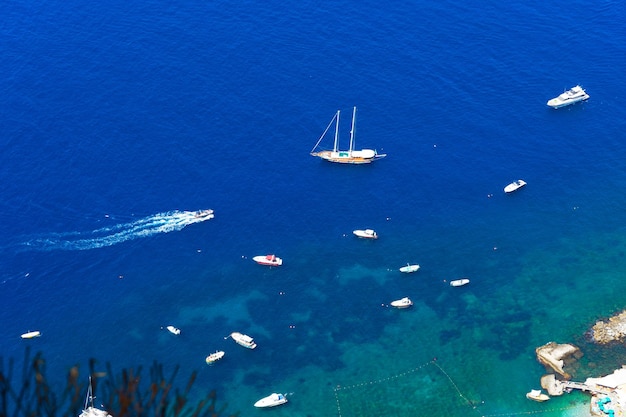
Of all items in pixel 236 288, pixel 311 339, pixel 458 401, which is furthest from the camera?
pixel 236 288

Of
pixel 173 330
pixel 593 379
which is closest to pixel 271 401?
pixel 173 330

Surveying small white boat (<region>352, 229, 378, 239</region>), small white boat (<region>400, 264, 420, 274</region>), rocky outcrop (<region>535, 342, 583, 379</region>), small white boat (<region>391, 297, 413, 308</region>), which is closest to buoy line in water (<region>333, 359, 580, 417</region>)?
rocky outcrop (<region>535, 342, 583, 379</region>)

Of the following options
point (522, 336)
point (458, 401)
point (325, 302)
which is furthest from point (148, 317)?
point (522, 336)

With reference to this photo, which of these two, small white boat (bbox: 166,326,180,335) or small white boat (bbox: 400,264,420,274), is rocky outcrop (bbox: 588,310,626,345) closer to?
small white boat (bbox: 400,264,420,274)

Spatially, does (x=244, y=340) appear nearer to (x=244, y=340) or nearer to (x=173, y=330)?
(x=244, y=340)

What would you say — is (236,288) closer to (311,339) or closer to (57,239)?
(311,339)

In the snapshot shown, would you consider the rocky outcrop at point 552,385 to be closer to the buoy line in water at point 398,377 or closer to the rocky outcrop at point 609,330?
the buoy line in water at point 398,377
